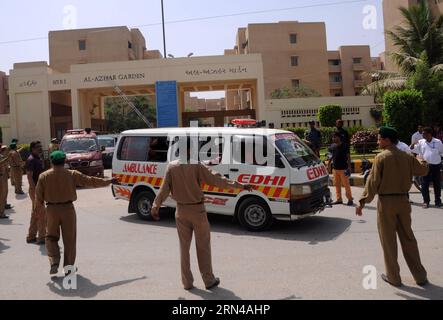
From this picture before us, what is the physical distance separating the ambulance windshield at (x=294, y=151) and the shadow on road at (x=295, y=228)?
121 cm

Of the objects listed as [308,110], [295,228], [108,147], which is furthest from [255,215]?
[308,110]

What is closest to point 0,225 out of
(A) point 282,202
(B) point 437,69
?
(A) point 282,202

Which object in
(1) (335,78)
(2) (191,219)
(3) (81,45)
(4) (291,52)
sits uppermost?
(3) (81,45)

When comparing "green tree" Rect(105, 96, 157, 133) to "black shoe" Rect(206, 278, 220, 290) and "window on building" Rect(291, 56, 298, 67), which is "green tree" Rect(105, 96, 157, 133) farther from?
"black shoe" Rect(206, 278, 220, 290)

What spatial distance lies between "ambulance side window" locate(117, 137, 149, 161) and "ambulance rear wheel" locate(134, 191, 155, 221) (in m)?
0.79

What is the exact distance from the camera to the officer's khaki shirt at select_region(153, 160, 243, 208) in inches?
215

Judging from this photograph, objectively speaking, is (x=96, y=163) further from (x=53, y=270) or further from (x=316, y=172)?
(x=53, y=270)

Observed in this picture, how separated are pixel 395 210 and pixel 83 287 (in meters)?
3.95

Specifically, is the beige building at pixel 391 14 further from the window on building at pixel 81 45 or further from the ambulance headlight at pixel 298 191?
the window on building at pixel 81 45

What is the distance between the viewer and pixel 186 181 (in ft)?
17.9

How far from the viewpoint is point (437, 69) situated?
24.5 m

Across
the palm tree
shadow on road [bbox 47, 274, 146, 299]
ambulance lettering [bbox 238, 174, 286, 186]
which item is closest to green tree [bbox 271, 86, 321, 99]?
the palm tree
